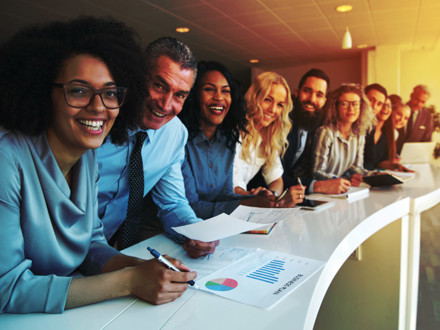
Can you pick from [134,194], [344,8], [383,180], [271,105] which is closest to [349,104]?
[383,180]

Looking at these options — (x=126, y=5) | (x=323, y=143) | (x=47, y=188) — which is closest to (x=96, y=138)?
(x=47, y=188)

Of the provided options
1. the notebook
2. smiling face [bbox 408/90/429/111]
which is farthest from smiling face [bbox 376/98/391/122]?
smiling face [bbox 408/90/429/111]

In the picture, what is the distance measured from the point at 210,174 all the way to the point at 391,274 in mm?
1170

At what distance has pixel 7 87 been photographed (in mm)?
984

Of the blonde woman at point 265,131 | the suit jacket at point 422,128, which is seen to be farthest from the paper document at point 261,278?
the suit jacket at point 422,128

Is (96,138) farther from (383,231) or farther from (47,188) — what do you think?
(383,231)

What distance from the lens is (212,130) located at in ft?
7.10

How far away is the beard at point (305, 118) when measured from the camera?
322cm

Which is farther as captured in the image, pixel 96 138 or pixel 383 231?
pixel 383 231

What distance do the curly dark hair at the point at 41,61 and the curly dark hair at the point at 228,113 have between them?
968 millimetres

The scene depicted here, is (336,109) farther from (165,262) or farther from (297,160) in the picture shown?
(165,262)

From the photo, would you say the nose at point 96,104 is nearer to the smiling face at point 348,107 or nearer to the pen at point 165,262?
the pen at point 165,262

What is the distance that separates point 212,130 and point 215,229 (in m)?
1.09

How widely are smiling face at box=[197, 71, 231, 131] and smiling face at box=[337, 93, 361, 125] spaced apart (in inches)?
63.3
